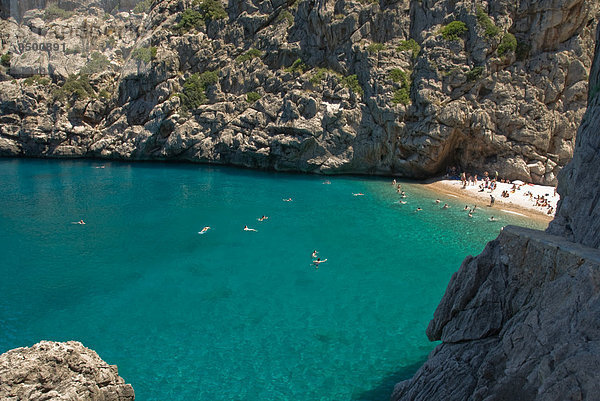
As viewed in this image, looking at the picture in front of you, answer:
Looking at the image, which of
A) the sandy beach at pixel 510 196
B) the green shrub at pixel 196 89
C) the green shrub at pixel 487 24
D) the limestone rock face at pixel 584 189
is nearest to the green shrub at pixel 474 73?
the green shrub at pixel 487 24

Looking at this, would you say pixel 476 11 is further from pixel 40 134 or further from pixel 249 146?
pixel 40 134

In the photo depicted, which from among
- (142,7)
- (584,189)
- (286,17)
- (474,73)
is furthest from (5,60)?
(584,189)

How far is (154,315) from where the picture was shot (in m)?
19.6

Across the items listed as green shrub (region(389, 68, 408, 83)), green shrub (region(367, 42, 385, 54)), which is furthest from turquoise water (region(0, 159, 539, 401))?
green shrub (region(367, 42, 385, 54))

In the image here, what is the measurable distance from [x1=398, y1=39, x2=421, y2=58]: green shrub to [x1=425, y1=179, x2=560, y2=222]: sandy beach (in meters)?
17.8

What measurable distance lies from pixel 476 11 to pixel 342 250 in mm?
36189

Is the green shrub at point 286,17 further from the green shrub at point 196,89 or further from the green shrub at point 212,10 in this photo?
the green shrub at point 196,89

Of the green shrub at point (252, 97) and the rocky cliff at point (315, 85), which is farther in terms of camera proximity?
the green shrub at point (252, 97)

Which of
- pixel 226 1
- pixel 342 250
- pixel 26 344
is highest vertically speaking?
pixel 226 1

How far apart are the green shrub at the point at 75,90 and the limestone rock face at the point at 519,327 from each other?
72270 mm

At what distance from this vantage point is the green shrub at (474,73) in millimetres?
45125

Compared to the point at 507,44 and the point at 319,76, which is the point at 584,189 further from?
the point at 319,76

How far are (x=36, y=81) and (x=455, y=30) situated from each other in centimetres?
6971

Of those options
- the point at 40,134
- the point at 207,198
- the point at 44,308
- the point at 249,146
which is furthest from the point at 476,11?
the point at 40,134
